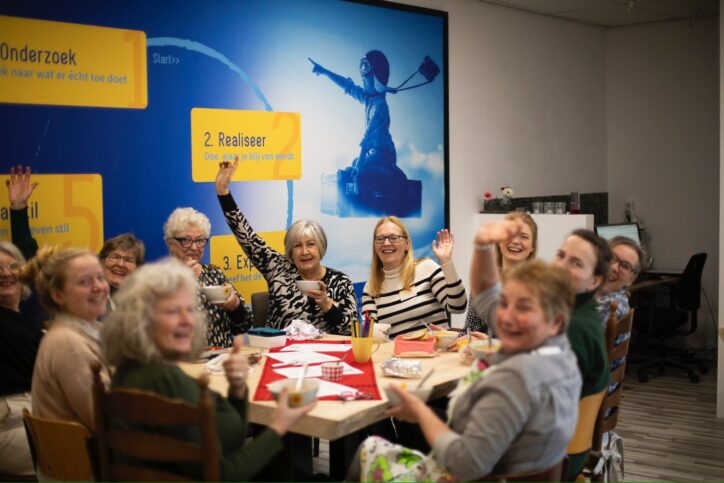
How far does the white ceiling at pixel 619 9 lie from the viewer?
7234 mm

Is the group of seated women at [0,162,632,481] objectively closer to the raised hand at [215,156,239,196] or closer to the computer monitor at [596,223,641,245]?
the raised hand at [215,156,239,196]

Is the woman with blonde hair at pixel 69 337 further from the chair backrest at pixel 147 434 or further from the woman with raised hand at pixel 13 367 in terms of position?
the woman with raised hand at pixel 13 367

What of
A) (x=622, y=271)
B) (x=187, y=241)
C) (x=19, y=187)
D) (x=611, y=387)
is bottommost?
(x=611, y=387)

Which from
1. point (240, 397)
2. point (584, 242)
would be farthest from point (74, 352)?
point (584, 242)

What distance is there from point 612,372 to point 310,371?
1193 millimetres

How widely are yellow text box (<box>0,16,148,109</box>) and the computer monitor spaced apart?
13.6 ft

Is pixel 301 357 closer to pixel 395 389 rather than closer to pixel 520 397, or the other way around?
pixel 395 389

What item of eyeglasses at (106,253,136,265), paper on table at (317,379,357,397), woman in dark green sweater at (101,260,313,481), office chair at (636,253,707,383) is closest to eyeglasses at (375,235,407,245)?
eyeglasses at (106,253,136,265)

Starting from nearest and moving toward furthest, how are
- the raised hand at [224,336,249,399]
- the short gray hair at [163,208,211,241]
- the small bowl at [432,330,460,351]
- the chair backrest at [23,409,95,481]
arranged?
1. the raised hand at [224,336,249,399]
2. the chair backrest at [23,409,95,481]
3. the small bowl at [432,330,460,351]
4. the short gray hair at [163,208,211,241]

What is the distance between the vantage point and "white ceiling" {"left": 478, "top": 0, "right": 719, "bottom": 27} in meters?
7.23

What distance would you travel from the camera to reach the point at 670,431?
5.54m

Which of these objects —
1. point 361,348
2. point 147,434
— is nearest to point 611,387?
point 361,348

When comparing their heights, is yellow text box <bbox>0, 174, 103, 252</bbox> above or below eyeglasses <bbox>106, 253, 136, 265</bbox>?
above

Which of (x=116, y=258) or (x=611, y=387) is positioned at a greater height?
(x=116, y=258)
